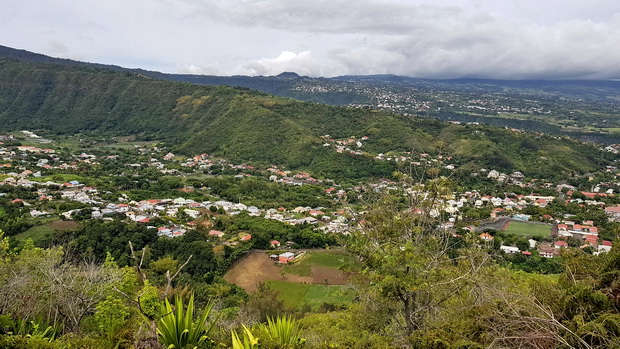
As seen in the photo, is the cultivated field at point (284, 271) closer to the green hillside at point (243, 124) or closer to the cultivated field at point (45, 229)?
the cultivated field at point (45, 229)

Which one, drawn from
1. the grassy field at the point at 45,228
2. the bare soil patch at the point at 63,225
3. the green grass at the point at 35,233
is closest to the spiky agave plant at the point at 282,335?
the grassy field at the point at 45,228

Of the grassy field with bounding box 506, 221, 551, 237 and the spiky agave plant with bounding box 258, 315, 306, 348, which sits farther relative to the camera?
the grassy field with bounding box 506, 221, 551, 237

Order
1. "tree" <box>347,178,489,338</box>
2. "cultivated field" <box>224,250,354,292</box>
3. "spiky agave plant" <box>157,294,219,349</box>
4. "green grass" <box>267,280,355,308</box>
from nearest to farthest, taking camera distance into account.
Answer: "spiky agave plant" <box>157,294,219,349</box> < "tree" <box>347,178,489,338</box> < "green grass" <box>267,280,355,308</box> < "cultivated field" <box>224,250,354,292</box>

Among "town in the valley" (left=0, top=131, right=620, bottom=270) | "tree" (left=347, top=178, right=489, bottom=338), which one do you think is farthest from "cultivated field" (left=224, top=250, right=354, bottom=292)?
"tree" (left=347, top=178, right=489, bottom=338)

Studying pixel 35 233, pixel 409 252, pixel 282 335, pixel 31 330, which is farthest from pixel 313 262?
pixel 282 335

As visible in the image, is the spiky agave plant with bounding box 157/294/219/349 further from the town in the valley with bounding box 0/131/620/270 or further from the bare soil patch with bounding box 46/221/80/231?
the bare soil patch with bounding box 46/221/80/231

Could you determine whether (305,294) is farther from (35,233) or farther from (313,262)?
(35,233)

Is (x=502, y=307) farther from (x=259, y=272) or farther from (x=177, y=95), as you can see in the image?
(x=177, y=95)
